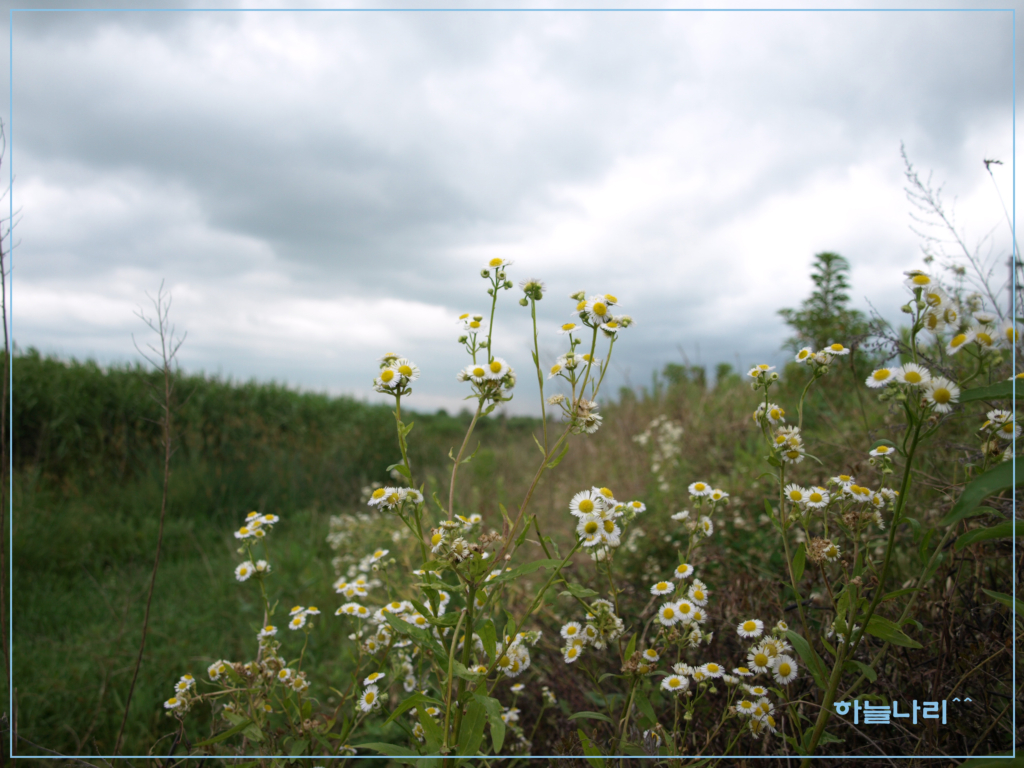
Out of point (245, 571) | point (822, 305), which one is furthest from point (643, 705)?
point (822, 305)

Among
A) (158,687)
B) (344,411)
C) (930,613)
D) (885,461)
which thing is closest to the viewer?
(885,461)

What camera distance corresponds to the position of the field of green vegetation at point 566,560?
1486 mm

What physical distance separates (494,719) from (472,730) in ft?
0.53

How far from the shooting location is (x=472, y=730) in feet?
3.98

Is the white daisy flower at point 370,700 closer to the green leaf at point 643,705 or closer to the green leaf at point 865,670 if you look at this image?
the green leaf at point 643,705

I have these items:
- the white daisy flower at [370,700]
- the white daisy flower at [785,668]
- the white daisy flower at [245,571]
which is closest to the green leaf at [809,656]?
the white daisy flower at [785,668]

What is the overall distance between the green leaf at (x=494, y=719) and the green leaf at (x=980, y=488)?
2.77 feet

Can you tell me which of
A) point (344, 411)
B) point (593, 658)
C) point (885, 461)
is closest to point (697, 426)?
point (593, 658)

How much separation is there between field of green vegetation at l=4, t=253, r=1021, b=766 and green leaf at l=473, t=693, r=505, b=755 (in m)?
0.02

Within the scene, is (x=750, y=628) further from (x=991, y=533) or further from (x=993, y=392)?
(x=993, y=392)

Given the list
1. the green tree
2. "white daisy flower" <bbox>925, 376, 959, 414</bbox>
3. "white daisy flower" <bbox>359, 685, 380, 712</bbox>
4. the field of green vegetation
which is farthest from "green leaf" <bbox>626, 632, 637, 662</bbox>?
the green tree

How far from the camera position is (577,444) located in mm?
6547

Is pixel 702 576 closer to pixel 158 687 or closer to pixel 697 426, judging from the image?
pixel 697 426

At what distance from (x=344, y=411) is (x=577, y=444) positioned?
520 centimetres
